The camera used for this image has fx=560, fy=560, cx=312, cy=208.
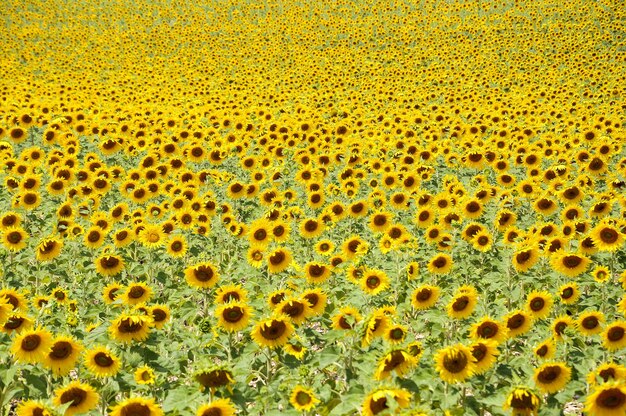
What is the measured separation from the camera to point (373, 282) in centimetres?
612

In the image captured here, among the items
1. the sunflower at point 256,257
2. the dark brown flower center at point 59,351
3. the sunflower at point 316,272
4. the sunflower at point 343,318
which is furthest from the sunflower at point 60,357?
the sunflower at point 256,257

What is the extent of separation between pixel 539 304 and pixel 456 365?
213cm

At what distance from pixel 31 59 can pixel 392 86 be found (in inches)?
856

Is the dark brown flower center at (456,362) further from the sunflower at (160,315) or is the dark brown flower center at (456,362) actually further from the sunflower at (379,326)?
the sunflower at (160,315)

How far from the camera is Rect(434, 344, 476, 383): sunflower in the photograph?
4.13 metres

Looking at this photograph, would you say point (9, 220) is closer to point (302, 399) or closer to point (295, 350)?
point (295, 350)

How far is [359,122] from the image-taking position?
1775 centimetres

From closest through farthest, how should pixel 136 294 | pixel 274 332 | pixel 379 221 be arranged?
1. pixel 274 332
2. pixel 136 294
3. pixel 379 221

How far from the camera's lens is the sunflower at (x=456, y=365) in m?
4.13

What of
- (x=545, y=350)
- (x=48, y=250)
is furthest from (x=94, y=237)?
(x=545, y=350)

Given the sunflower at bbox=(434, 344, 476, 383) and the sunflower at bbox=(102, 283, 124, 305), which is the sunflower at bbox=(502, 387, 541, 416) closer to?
the sunflower at bbox=(434, 344, 476, 383)

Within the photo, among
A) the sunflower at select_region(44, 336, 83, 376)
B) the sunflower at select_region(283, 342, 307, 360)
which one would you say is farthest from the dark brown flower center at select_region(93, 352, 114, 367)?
the sunflower at select_region(283, 342, 307, 360)

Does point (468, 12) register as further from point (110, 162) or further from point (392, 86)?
point (110, 162)

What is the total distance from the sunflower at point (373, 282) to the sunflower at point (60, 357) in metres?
2.96
